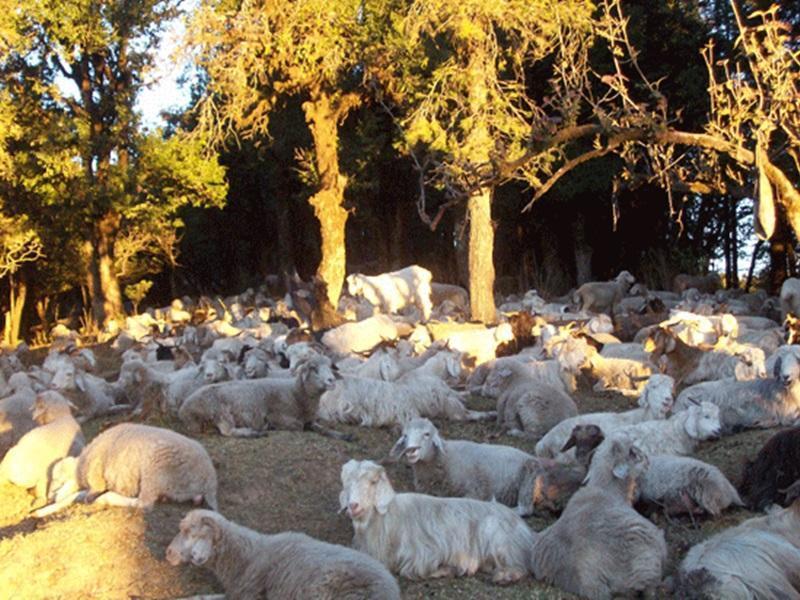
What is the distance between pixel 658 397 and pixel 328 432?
2928mm

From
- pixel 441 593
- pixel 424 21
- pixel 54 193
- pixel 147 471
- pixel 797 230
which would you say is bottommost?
pixel 441 593

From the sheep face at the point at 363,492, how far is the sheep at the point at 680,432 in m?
2.38

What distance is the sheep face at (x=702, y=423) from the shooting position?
26.0 ft

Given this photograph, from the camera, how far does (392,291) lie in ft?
69.8

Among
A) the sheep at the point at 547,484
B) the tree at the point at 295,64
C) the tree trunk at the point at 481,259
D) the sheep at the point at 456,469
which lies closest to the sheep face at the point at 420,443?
the sheep at the point at 456,469

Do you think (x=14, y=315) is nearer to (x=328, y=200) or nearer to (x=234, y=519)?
(x=328, y=200)

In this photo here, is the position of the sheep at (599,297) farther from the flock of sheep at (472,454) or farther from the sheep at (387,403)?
the sheep at (387,403)

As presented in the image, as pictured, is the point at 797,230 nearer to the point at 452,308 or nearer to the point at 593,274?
the point at 452,308

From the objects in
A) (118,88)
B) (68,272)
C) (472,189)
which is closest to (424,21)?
(472,189)

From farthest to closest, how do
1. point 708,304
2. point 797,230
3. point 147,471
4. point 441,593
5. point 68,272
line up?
1. point 68,272
2. point 708,304
3. point 797,230
4. point 147,471
5. point 441,593

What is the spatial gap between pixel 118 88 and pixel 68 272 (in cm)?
868

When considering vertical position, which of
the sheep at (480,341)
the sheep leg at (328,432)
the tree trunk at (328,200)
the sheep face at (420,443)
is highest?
the tree trunk at (328,200)

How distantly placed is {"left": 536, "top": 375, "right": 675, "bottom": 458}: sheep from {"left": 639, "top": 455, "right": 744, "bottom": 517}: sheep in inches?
50.9

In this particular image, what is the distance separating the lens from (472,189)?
12039 mm
